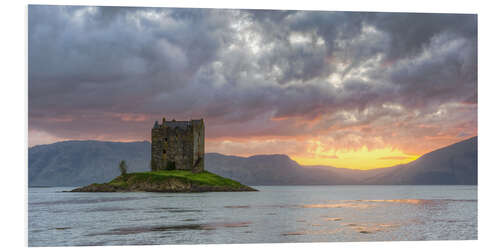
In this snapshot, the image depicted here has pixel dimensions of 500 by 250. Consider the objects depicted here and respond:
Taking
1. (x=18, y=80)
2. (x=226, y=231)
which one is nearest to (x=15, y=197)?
(x=18, y=80)

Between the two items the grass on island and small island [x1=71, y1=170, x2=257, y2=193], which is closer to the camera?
small island [x1=71, y1=170, x2=257, y2=193]

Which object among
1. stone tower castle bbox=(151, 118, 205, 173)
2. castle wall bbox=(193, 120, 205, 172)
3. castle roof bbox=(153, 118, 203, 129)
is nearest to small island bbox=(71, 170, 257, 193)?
stone tower castle bbox=(151, 118, 205, 173)

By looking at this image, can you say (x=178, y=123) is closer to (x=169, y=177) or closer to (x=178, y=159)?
(x=178, y=159)

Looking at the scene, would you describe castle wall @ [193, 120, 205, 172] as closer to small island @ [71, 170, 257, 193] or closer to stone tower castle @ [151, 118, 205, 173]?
stone tower castle @ [151, 118, 205, 173]

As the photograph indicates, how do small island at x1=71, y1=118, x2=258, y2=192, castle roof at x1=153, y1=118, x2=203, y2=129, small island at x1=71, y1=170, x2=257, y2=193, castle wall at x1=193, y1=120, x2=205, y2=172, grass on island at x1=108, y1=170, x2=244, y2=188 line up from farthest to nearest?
castle roof at x1=153, y1=118, x2=203, y2=129 < castle wall at x1=193, y1=120, x2=205, y2=172 < small island at x1=71, y1=118, x2=258, y2=192 < grass on island at x1=108, y1=170, x2=244, y2=188 < small island at x1=71, y1=170, x2=257, y2=193

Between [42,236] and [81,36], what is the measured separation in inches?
645

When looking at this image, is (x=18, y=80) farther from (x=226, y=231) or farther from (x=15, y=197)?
(x=226, y=231)

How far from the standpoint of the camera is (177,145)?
92.8 meters

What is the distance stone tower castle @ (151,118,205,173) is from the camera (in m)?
92.2

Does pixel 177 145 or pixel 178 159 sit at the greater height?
pixel 177 145

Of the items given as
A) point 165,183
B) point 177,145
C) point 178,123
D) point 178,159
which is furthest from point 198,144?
point 165,183

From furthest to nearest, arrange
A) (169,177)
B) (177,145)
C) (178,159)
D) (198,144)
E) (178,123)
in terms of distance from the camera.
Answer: (198,144), (178,123), (177,145), (178,159), (169,177)

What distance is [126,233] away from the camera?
81.8 feet

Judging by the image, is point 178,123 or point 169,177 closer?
point 169,177
